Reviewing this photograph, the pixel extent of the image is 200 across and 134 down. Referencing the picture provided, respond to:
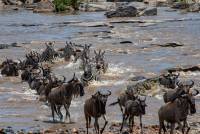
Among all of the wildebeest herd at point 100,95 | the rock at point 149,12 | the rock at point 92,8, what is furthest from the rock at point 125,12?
the wildebeest herd at point 100,95

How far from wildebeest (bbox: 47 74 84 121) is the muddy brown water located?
64 cm

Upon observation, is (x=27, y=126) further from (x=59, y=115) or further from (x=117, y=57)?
(x=117, y=57)

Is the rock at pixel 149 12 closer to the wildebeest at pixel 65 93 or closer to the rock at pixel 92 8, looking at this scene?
the rock at pixel 92 8

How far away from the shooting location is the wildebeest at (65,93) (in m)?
19.2

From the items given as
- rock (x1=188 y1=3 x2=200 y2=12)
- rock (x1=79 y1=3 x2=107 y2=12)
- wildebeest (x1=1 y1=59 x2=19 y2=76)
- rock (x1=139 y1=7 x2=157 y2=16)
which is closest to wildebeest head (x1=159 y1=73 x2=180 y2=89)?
wildebeest (x1=1 y1=59 x2=19 y2=76)

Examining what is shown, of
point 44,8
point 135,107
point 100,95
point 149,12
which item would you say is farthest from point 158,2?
point 100,95

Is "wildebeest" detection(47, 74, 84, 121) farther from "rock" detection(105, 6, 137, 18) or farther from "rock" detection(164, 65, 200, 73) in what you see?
"rock" detection(105, 6, 137, 18)

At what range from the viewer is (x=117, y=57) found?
123 ft

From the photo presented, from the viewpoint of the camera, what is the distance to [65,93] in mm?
19391

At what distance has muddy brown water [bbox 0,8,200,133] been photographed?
70.0 feet

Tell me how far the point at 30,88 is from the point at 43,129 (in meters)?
8.79

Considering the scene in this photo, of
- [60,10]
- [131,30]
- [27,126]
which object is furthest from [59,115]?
[60,10]

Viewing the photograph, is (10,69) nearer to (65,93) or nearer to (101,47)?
(101,47)

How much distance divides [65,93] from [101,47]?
23313 mm
